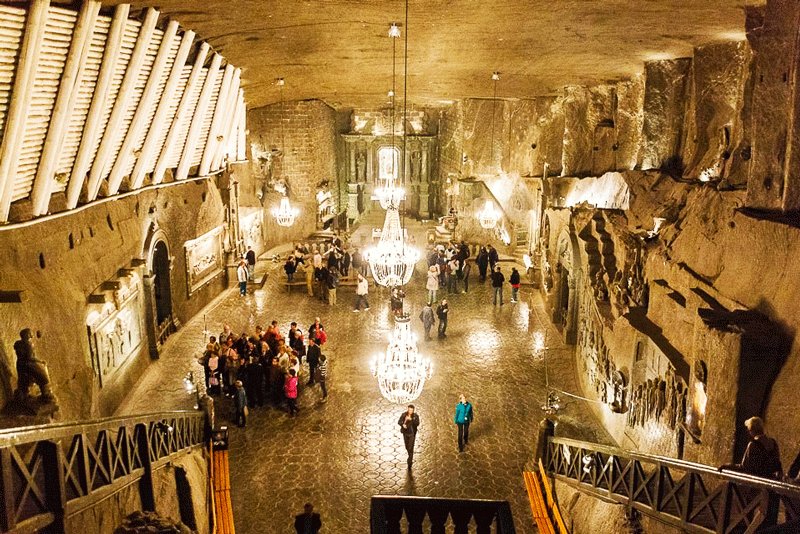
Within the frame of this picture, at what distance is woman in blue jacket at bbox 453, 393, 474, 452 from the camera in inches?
374

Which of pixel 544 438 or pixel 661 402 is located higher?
Answer: pixel 661 402

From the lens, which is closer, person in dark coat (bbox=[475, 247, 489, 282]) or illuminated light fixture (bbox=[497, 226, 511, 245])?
person in dark coat (bbox=[475, 247, 489, 282])

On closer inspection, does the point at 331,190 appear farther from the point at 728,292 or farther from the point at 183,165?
the point at 728,292

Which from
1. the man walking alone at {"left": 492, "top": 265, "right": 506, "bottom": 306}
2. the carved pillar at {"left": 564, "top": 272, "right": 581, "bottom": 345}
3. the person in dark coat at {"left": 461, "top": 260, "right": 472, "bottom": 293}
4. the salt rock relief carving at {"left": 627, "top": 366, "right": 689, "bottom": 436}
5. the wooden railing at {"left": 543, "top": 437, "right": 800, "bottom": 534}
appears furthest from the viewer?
the person in dark coat at {"left": 461, "top": 260, "right": 472, "bottom": 293}

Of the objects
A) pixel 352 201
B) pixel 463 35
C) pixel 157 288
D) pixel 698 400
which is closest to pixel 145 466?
pixel 698 400

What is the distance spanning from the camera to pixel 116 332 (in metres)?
10.7

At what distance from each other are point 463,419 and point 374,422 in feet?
5.91

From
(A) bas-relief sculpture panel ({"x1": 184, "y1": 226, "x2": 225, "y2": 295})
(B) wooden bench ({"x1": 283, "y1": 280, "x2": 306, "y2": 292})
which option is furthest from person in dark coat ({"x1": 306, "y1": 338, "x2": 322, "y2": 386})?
(B) wooden bench ({"x1": 283, "y1": 280, "x2": 306, "y2": 292})

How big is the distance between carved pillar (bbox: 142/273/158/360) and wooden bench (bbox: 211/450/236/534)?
4179 mm

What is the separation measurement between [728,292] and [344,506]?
5637mm

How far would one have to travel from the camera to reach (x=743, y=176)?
909 centimetres

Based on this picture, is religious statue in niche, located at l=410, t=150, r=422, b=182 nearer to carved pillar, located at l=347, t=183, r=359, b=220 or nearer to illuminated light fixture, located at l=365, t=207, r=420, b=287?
carved pillar, located at l=347, t=183, r=359, b=220

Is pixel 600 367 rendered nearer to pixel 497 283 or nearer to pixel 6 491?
pixel 497 283

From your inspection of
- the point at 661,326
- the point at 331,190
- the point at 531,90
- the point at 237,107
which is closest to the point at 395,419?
the point at 661,326
